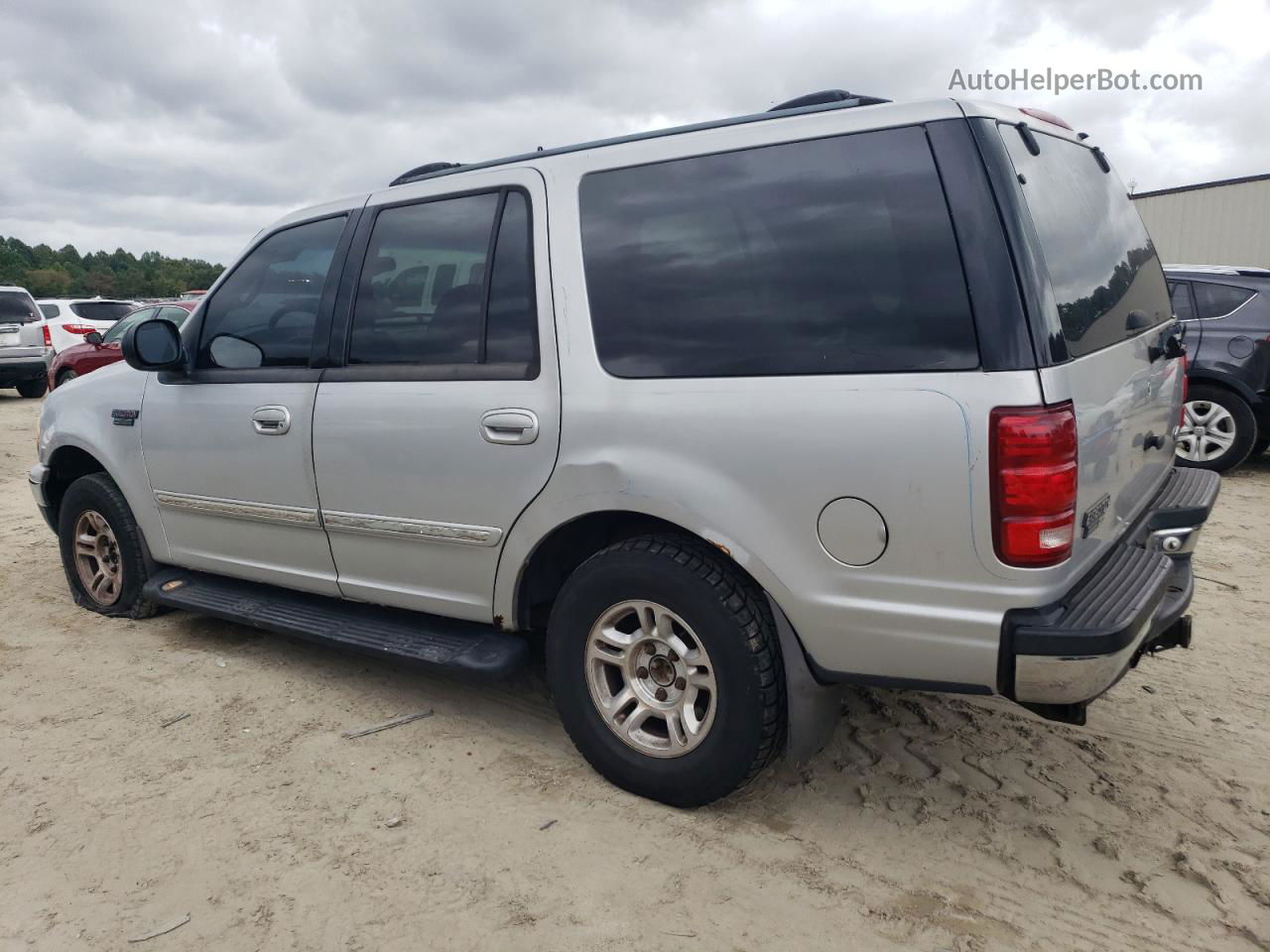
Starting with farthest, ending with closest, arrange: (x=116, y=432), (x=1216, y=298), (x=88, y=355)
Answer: (x=88, y=355)
(x=1216, y=298)
(x=116, y=432)

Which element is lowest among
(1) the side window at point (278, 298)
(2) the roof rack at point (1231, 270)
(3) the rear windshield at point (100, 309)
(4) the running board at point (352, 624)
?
(4) the running board at point (352, 624)

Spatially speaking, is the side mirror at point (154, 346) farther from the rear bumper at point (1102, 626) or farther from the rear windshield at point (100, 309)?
the rear windshield at point (100, 309)

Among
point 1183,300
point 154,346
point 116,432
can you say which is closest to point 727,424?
point 154,346

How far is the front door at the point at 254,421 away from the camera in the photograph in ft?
12.1

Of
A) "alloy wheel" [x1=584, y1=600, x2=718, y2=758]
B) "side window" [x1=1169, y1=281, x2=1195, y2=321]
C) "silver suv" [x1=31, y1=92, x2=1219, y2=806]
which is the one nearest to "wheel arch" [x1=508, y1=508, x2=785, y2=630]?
"silver suv" [x1=31, y1=92, x2=1219, y2=806]

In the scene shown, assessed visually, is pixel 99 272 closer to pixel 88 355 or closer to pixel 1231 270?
pixel 88 355

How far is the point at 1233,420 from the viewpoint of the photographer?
7645 millimetres

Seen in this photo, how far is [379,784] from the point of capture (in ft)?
10.4

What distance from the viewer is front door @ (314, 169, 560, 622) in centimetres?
308

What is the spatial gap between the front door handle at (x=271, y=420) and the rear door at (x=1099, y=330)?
2602 millimetres

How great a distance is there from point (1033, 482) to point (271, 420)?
271cm

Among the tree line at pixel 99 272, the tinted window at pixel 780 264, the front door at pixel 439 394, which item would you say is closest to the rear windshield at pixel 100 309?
the front door at pixel 439 394

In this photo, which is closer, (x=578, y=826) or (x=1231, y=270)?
(x=578, y=826)

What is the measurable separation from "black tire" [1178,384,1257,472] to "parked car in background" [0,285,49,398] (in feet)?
52.4
